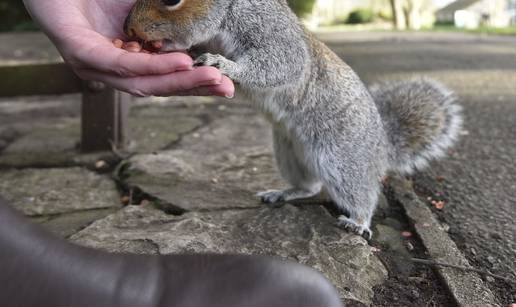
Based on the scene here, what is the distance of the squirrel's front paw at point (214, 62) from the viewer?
1.32 meters

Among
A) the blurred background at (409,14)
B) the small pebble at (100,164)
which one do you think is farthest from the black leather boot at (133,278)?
the blurred background at (409,14)

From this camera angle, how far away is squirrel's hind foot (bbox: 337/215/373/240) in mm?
1468

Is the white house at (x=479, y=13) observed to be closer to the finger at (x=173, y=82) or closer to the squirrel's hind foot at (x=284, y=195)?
the squirrel's hind foot at (x=284, y=195)

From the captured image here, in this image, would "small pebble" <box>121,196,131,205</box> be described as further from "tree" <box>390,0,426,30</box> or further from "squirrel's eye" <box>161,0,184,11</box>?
"tree" <box>390,0,426,30</box>

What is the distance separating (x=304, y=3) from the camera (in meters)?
10.8

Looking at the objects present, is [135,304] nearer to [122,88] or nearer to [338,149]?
[122,88]

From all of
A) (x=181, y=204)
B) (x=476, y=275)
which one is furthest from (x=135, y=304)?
(x=181, y=204)

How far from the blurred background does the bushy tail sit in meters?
9.67

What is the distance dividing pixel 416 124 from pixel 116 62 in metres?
1.11

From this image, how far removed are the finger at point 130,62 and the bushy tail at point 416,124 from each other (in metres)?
0.95

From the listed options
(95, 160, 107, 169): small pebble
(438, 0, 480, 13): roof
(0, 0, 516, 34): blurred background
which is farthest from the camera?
(438, 0, 480, 13): roof

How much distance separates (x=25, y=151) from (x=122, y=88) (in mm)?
1197

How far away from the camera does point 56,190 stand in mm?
1777

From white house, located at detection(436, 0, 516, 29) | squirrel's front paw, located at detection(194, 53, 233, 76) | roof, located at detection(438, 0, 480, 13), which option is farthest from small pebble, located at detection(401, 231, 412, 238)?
roof, located at detection(438, 0, 480, 13)
